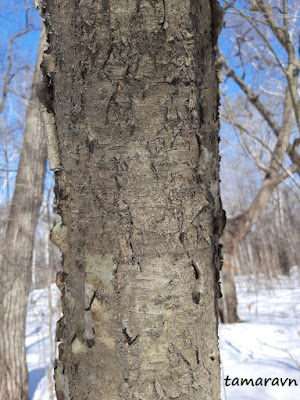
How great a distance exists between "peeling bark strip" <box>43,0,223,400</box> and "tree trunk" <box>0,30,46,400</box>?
11.1 ft

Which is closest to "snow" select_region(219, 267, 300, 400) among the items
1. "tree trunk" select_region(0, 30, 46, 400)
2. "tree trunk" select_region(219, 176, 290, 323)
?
"tree trunk" select_region(219, 176, 290, 323)

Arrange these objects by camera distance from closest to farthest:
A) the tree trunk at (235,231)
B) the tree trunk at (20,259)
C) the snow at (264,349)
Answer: the snow at (264,349), the tree trunk at (20,259), the tree trunk at (235,231)

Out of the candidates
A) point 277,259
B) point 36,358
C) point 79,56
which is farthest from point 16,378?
point 277,259

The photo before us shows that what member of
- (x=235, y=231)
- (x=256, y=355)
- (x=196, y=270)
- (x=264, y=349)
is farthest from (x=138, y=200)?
(x=235, y=231)

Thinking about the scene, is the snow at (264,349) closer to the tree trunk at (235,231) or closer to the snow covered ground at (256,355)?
the snow covered ground at (256,355)

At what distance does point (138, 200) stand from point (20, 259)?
352cm

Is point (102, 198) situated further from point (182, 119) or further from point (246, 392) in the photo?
point (246, 392)

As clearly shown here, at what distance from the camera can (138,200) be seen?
1.84ft

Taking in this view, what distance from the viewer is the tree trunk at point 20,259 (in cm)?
373

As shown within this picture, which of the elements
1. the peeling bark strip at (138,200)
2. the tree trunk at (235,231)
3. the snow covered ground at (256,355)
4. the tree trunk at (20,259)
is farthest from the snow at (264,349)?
the tree trunk at (20,259)

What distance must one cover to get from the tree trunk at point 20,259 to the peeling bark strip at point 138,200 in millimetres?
3392

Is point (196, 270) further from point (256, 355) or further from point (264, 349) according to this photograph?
point (264, 349)

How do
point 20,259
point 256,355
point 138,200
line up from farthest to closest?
point 256,355, point 20,259, point 138,200

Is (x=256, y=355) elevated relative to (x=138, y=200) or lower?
lower
